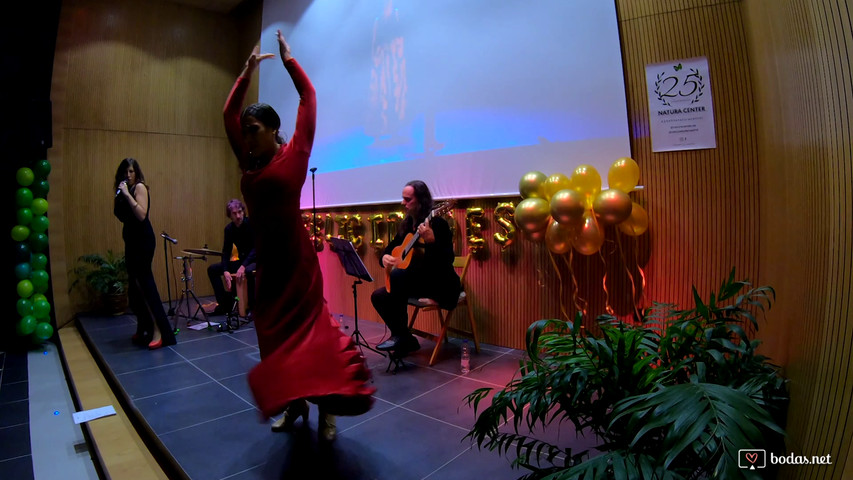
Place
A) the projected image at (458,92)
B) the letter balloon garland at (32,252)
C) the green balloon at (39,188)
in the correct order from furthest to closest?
1. the green balloon at (39,188)
2. the letter balloon garland at (32,252)
3. the projected image at (458,92)

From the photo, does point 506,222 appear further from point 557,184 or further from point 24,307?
point 24,307

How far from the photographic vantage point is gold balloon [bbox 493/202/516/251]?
3.62m

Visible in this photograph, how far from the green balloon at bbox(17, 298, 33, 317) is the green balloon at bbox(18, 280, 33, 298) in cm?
6

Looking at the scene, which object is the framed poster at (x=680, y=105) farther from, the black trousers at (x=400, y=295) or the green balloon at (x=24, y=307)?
the green balloon at (x=24, y=307)

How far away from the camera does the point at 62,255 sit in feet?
16.8

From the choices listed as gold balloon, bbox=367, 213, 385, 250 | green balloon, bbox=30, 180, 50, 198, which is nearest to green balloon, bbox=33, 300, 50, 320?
green balloon, bbox=30, 180, 50, 198

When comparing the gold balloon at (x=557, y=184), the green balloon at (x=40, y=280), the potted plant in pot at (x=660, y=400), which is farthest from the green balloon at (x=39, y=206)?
the potted plant in pot at (x=660, y=400)

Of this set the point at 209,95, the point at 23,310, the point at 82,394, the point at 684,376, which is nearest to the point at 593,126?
the point at 684,376

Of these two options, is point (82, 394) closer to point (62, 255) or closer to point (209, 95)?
point (62, 255)

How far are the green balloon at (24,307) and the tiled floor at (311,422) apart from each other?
1.06 meters

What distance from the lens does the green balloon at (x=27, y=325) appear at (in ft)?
Answer: 14.1

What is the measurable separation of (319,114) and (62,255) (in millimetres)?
3331

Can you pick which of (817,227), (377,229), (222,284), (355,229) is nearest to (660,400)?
(817,227)

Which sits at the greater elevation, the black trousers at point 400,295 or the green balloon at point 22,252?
the green balloon at point 22,252
